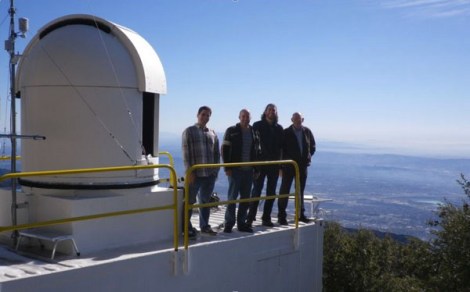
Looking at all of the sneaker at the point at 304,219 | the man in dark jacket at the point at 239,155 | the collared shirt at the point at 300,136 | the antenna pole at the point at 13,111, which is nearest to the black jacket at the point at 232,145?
the man in dark jacket at the point at 239,155

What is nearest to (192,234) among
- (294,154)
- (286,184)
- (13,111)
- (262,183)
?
(262,183)

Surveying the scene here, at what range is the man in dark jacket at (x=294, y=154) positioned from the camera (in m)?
8.89

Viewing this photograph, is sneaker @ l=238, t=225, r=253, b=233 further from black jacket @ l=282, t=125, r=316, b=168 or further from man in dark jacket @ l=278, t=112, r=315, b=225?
black jacket @ l=282, t=125, r=316, b=168

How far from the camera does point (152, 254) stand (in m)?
6.36

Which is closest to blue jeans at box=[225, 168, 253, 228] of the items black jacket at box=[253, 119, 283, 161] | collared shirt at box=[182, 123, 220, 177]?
collared shirt at box=[182, 123, 220, 177]

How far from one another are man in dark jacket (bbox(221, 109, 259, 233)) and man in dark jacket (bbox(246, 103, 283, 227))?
410 mm

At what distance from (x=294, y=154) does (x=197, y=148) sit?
2.17m

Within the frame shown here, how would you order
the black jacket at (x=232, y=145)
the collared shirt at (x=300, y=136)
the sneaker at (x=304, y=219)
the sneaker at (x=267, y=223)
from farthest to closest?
the sneaker at (x=304, y=219), the collared shirt at (x=300, y=136), the sneaker at (x=267, y=223), the black jacket at (x=232, y=145)

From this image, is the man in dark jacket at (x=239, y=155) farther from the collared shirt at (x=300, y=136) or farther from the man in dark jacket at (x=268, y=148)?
the collared shirt at (x=300, y=136)

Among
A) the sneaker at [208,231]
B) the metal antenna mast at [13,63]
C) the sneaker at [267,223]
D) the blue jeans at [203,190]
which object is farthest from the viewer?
the sneaker at [267,223]

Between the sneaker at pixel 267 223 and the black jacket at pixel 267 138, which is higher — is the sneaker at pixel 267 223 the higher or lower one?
the lower one

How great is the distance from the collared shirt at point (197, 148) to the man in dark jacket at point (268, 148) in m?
1.14

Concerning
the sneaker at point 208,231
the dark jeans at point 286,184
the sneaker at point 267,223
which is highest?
the dark jeans at point 286,184

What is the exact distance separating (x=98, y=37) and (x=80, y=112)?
46.2 inches
